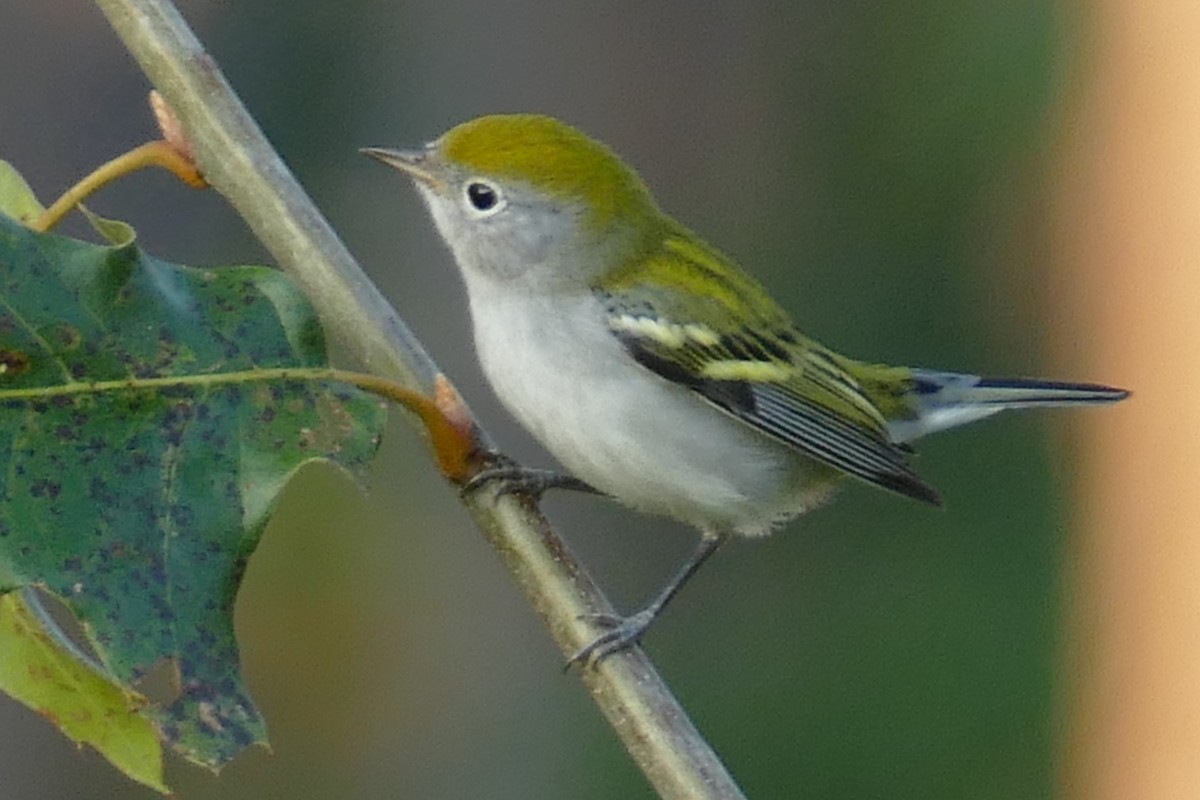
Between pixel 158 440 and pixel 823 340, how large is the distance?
6.11 meters

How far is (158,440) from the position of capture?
1.36m

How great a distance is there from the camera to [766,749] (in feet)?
21.0

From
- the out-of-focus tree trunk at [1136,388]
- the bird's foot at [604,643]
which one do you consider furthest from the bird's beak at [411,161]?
the out-of-focus tree trunk at [1136,388]

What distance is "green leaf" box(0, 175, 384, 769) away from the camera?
127 cm

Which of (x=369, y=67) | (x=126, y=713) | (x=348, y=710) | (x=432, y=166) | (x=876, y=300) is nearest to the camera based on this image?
(x=126, y=713)

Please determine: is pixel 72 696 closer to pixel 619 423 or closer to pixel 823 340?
pixel 619 423

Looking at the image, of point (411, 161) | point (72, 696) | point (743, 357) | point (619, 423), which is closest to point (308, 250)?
point (72, 696)

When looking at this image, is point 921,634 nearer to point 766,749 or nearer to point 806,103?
point 766,749

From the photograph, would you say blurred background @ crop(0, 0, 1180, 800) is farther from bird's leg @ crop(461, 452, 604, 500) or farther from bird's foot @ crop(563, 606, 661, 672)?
bird's foot @ crop(563, 606, 661, 672)

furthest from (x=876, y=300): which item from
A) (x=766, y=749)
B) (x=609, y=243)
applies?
(x=609, y=243)

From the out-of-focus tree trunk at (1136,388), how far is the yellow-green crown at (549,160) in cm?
418

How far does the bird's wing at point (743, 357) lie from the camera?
8.03 feet

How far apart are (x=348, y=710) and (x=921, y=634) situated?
2459 millimetres

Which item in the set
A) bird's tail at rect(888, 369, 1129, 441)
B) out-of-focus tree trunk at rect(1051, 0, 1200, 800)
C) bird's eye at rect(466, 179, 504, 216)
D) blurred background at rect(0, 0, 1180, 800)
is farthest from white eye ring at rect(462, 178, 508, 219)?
out-of-focus tree trunk at rect(1051, 0, 1200, 800)
